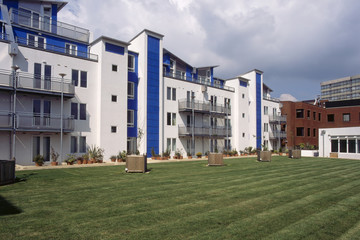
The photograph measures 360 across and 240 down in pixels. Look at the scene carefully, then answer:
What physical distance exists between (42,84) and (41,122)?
9.38ft

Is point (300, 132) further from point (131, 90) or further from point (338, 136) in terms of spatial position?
point (131, 90)

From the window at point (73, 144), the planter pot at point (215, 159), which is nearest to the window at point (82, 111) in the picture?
the window at point (73, 144)

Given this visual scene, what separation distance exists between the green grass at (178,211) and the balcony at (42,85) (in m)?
11.4

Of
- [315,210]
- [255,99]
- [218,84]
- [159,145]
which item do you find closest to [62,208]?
[315,210]

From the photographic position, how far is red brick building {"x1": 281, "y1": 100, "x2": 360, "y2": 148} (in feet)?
160

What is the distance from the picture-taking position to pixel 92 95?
80.9 ft

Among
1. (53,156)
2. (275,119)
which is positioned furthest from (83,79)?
(275,119)

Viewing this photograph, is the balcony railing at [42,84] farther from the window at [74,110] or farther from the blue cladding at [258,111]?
the blue cladding at [258,111]

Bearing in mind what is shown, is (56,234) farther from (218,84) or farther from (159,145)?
(218,84)

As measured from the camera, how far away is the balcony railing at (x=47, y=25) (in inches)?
1006

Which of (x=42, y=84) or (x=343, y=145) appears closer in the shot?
(x=42, y=84)

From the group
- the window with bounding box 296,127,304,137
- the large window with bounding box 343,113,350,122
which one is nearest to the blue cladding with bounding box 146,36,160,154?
the window with bounding box 296,127,304,137

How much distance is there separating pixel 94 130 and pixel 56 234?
66.0 feet

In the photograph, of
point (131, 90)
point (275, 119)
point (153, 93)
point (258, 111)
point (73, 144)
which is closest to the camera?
point (73, 144)
